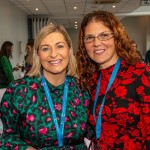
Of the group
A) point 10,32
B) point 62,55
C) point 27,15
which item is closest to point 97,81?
point 62,55

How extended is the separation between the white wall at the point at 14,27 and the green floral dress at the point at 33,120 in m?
6.09

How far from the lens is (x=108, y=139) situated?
59.6 inches

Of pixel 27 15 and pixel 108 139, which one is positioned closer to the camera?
pixel 108 139

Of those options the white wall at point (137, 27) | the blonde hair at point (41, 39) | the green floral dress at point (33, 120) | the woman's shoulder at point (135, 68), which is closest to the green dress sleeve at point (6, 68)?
the blonde hair at point (41, 39)

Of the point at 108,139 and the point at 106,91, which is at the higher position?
the point at 106,91

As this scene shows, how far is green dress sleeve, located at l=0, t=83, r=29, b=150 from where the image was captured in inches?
58.5

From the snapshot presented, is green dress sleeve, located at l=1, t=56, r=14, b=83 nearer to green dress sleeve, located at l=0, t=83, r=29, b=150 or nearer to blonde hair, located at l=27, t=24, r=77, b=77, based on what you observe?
blonde hair, located at l=27, t=24, r=77, b=77

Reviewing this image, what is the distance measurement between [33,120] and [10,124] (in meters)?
0.15

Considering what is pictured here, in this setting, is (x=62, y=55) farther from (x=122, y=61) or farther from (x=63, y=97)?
(x=122, y=61)

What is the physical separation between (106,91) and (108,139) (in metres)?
0.27

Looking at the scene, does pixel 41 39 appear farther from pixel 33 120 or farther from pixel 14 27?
pixel 14 27

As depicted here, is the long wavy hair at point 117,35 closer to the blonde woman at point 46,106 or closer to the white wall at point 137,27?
the blonde woman at point 46,106

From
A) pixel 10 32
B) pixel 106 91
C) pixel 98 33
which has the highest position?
pixel 10 32

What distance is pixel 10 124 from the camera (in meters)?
1.51
